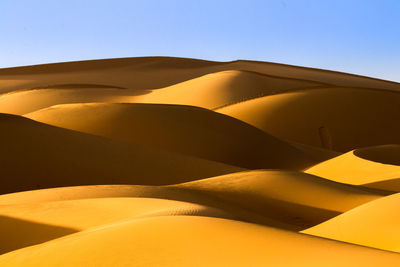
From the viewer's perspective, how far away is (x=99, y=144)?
50.0 feet

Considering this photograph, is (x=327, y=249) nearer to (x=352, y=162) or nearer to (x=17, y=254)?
(x=17, y=254)

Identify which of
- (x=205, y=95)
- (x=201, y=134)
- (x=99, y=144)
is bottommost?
(x=99, y=144)

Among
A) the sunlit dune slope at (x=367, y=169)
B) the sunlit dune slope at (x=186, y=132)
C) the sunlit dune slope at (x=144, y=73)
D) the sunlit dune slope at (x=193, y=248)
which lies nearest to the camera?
the sunlit dune slope at (x=193, y=248)

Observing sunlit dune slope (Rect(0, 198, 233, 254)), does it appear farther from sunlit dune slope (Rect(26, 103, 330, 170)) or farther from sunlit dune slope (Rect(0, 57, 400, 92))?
sunlit dune slope (Rect(0, 57, 400, 92))

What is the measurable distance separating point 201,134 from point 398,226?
12.7 meters

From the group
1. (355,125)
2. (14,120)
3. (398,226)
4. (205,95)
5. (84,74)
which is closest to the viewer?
(398,226)

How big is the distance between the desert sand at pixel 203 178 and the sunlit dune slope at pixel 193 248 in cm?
1

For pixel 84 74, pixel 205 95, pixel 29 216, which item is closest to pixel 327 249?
pixel 29 216

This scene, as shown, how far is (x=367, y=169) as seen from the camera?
1483cm

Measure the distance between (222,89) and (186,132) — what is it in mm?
14396

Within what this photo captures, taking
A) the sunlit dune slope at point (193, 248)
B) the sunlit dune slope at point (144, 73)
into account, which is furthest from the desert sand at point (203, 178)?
the sunlit dune slope at point (144, 73)

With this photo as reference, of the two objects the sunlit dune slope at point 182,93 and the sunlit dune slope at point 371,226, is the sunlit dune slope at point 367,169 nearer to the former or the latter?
the sunlit dune slope at point 371,226

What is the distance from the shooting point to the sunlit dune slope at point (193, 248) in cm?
353

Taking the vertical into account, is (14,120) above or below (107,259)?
above
